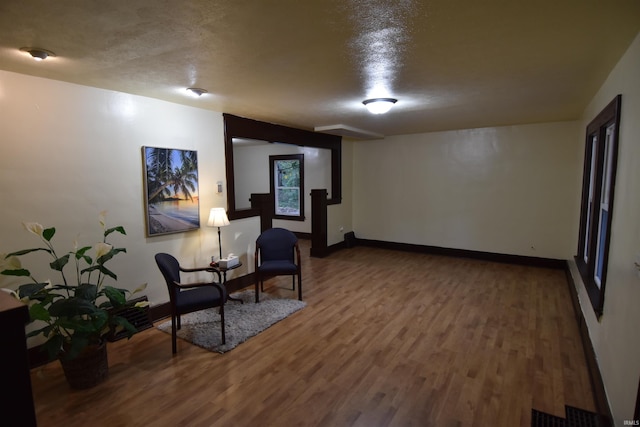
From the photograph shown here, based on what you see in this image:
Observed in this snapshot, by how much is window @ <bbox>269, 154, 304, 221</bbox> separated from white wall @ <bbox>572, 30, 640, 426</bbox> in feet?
20.0

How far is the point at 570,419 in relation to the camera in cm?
209

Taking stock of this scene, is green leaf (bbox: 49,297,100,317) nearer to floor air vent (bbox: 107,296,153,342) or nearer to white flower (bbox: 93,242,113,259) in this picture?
white flower (bbox: 93,242,113,259)

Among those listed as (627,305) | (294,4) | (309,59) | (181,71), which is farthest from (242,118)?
(627,305)

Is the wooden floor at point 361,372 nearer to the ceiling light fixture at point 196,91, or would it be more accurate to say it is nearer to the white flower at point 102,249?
the white flower at point 102,249

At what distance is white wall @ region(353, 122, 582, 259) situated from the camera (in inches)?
205

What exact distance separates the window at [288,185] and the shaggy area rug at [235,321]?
13.3 ft

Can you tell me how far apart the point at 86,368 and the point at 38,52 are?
A: 225 cm

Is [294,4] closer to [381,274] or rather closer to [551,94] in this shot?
[551,94]

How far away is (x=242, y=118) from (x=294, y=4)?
313 cm

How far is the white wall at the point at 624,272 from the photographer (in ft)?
5.53

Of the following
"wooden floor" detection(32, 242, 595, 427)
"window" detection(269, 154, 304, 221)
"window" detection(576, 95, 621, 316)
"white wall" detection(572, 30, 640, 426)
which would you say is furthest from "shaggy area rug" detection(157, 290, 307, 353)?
"window" detection(269, 154, 304, 221)

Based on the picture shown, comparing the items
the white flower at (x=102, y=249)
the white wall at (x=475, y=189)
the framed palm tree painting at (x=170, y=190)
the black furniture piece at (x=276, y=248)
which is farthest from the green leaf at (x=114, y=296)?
the white wall at (x=475, y=189)

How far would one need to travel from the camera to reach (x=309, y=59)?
231 centimetres

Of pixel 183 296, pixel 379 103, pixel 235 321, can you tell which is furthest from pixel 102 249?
pixel 379 103
